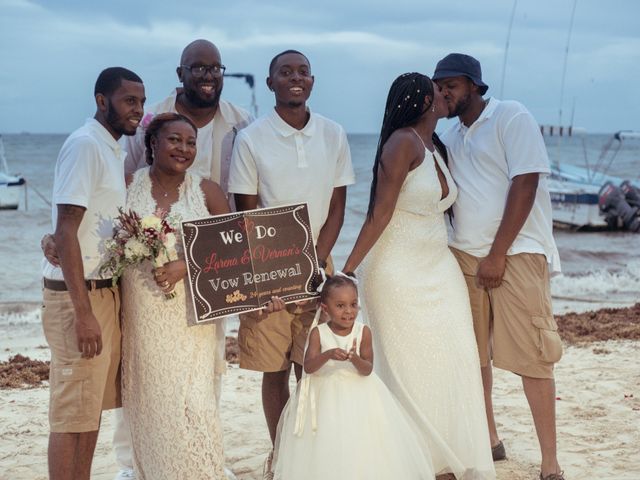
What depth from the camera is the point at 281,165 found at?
15.9 feet

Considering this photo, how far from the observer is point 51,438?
4.34 meters

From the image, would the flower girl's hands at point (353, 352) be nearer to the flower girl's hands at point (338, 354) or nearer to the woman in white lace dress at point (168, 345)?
the flower girl's hands at point (338, 354)

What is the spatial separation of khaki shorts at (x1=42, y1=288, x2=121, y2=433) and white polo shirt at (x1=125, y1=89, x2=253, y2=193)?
101cm

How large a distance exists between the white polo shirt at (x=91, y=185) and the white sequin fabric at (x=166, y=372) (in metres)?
0.19

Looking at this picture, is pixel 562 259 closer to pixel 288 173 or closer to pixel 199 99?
pixel 288 173

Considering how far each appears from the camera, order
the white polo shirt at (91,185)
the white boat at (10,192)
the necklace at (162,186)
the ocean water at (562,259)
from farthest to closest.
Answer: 1. the white boat at (10,192)
2. the ocean water at (562,259)
3. the necklace at (162,186)
4. the white polo shirt at (91,185)

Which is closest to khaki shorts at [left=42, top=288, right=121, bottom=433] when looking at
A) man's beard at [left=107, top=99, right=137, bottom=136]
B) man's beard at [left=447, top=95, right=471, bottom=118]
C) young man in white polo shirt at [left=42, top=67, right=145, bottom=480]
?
young man in white polo shirt at [left=42, top=67, right=145, bottom=480]

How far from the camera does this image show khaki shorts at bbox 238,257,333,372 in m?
4.94

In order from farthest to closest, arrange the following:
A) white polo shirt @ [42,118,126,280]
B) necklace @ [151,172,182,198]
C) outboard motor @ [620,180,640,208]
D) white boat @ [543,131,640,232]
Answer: outboard motor @ [620,180,640,208]
white boat @ [543,131,640,232]
necklace @ [151,172,182,198]
white polo shirt @ [42,118,126,280]

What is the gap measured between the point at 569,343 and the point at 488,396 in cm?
390

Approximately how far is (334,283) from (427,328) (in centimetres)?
75

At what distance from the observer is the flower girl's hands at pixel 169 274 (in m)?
4.33

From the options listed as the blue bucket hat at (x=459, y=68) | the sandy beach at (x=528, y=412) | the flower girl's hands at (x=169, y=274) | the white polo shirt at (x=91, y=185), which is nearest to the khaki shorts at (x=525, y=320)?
the sandy beach at (x=528, y=412)

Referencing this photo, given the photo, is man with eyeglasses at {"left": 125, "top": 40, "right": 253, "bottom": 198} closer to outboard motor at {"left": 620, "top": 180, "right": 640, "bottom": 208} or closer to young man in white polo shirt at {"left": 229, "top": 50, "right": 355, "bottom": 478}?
young man in white polo shirt at {"left": 229, "top": 50, "right": 355, "bottom": 478}
